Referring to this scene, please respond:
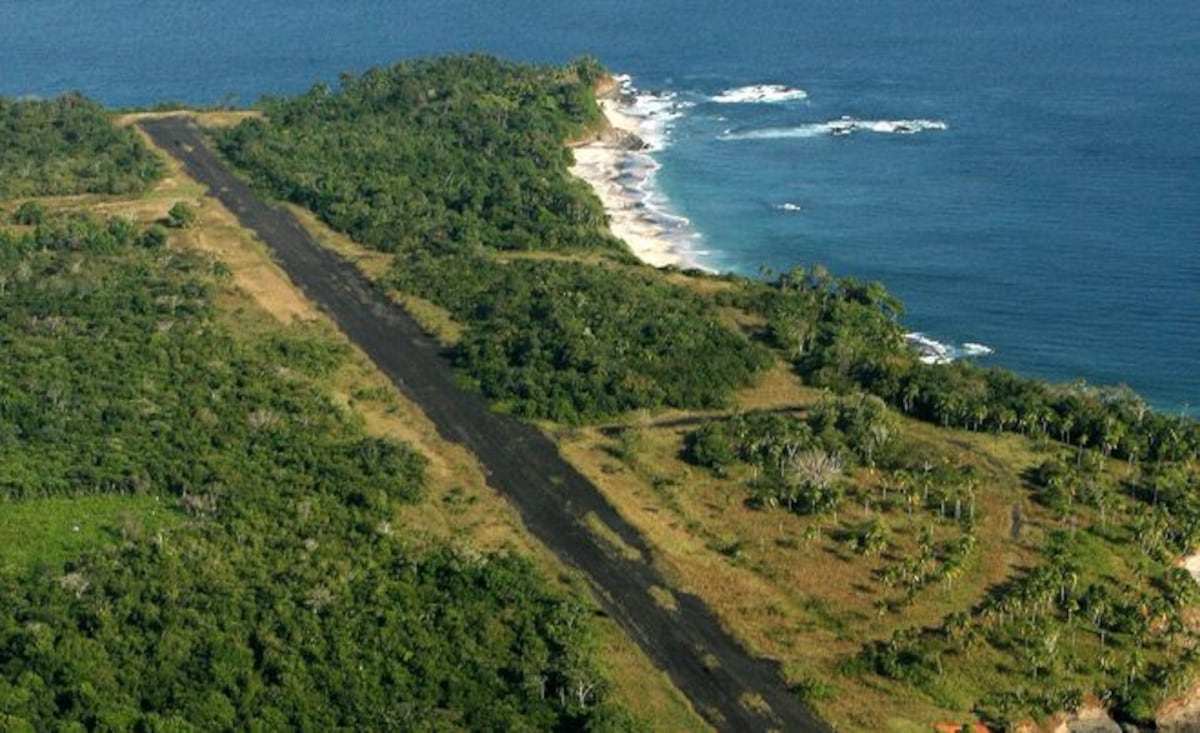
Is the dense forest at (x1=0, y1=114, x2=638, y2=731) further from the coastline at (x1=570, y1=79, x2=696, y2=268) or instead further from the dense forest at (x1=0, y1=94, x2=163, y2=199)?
the coastline at (x1=570, y1=79, x2=696, y2=268)

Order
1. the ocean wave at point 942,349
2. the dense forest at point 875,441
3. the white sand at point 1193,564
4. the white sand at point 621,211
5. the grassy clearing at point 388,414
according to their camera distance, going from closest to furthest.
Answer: the grassy clearing at point 388,414, the dense forest at point 875,441, the white sand at point 1193,564, the ocean wave at point 942,349, the white sand at point 621,211

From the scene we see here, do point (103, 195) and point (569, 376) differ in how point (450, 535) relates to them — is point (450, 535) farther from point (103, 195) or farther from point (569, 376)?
point (103, 195)

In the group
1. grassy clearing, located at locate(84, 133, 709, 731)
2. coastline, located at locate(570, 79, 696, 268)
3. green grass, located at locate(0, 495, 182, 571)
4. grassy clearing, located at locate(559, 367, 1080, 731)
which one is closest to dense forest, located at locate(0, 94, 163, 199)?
grassy clearing, located at locate(84, 133, 709, 731)

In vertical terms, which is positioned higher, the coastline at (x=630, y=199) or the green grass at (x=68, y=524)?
the coastline at (x=630, y=199)

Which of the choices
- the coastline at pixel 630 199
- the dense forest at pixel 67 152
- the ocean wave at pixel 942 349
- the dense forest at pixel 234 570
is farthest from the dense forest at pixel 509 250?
the ocean wave at pixel 942 349

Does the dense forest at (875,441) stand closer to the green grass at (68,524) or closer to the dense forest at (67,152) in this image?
the dense forest at (67,152)

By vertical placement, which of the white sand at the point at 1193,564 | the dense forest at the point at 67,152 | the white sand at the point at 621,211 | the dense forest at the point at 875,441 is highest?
the dense forest at the point at 67,152

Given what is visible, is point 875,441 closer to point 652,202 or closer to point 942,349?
point 942,349

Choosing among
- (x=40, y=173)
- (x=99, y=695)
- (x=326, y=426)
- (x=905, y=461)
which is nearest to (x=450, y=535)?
(x=326, y=426)

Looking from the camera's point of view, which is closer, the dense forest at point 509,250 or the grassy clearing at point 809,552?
the grassy clearing at point 809,552
